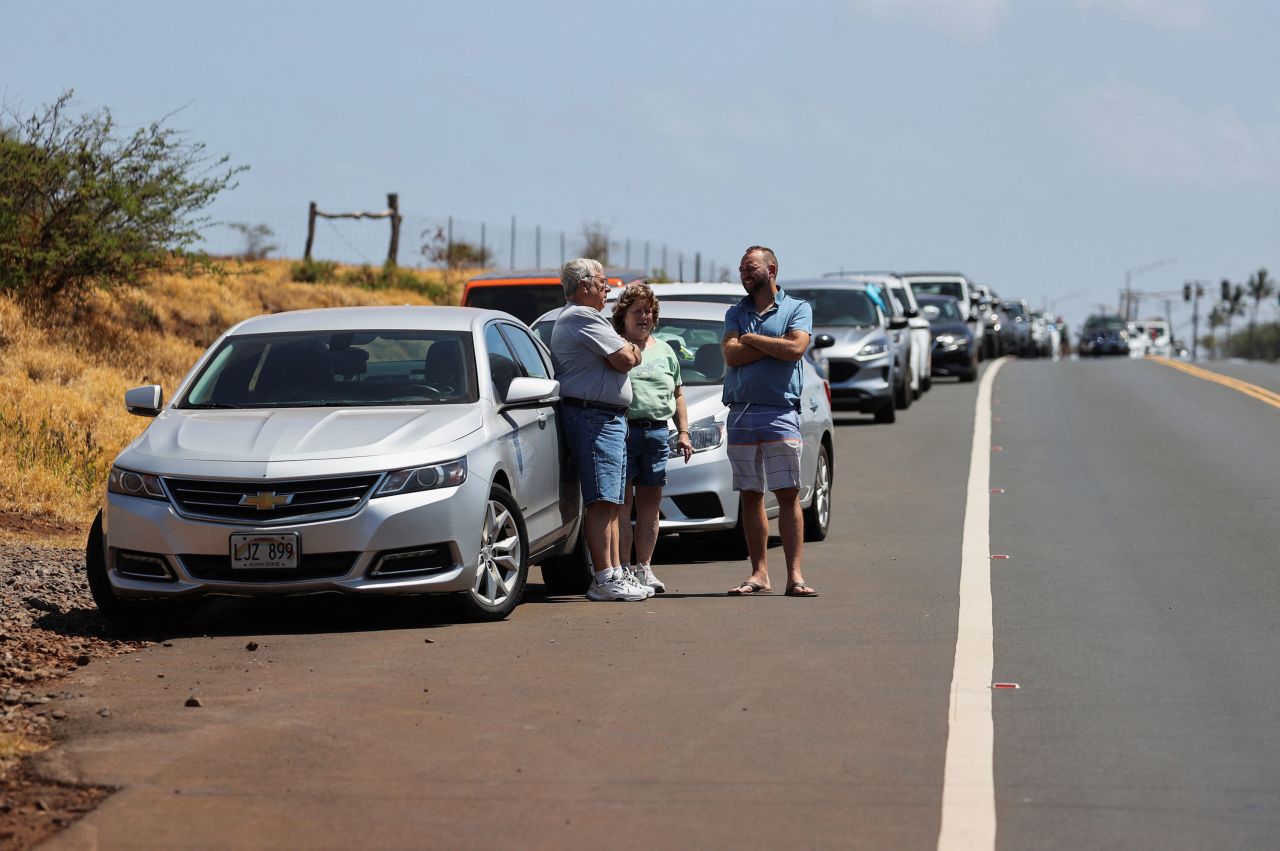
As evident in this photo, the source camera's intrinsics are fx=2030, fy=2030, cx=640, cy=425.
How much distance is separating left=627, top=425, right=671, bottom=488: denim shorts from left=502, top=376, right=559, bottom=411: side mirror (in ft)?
2.83

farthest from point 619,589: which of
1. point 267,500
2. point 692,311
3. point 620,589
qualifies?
point 692,311

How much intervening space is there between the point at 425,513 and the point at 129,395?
71.3 inches

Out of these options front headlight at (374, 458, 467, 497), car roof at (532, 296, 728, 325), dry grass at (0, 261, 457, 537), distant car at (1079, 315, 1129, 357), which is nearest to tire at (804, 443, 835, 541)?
car roof at (532, 296, 728, 325)

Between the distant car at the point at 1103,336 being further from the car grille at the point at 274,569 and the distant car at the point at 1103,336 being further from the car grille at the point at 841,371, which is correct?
the car grille at the point at 274,569

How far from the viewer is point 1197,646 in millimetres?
9023

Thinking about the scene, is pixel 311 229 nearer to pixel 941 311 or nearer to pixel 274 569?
pixel 941 311

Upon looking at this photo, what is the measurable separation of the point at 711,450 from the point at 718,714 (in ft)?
16.8

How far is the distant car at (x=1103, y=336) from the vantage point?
71.2 m

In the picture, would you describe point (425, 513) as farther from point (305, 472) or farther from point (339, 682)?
point (339, 682)

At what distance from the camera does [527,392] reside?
1010 centimetres

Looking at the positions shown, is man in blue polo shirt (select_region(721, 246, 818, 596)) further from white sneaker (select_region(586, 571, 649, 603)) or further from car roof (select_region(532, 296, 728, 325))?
car roof (select_region(532, 296, 728, 325))

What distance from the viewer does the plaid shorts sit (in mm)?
10656

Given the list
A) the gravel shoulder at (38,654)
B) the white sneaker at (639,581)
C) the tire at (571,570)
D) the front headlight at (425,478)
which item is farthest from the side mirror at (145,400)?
the white sneaker at (639,581)

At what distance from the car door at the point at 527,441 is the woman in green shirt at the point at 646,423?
44 centimetres
